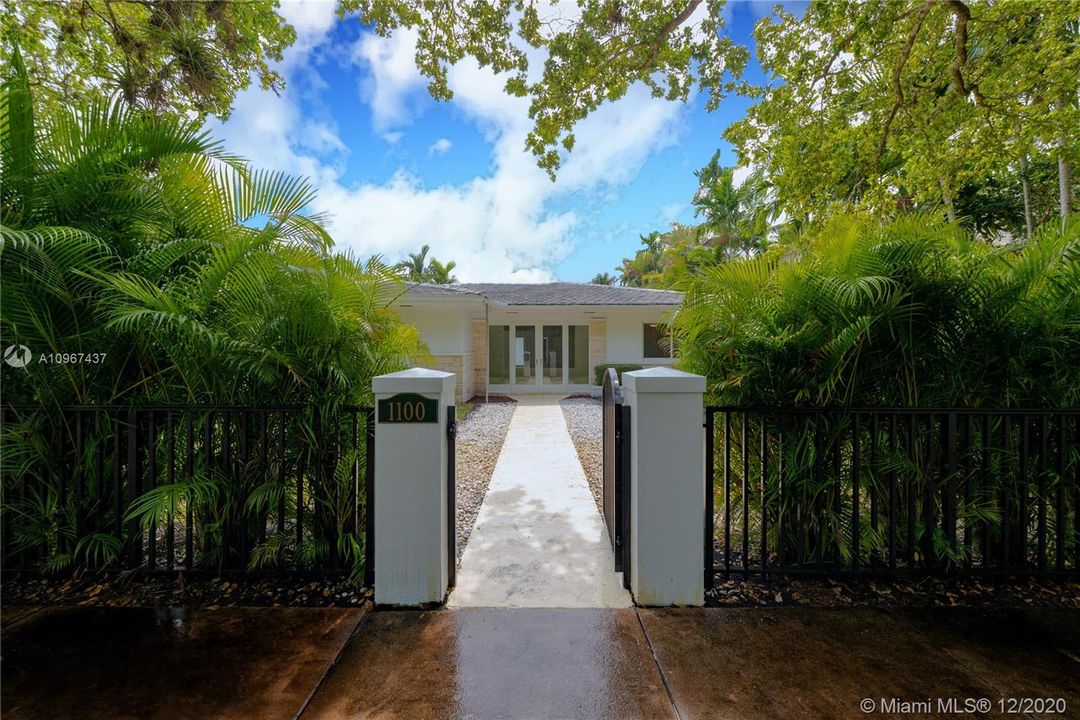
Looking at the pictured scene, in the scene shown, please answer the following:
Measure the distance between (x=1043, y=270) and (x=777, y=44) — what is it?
4.24 metres

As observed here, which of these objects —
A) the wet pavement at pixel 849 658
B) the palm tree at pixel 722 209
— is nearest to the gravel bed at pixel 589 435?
the wet pavement at pixel 849 658

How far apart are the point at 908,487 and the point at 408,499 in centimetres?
345

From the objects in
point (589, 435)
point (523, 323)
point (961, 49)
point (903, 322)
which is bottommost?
point (589, 435)

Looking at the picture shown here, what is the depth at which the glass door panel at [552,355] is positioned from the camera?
16.4 m

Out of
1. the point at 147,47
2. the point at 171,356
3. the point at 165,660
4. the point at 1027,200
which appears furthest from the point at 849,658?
the point at 1027,200

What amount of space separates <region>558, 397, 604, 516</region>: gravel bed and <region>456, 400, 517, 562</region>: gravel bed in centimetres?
136

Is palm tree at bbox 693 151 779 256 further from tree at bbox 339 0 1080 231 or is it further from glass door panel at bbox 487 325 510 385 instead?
tree at bbox 339 0 1080 231

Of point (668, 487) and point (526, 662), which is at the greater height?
point (668, 487)

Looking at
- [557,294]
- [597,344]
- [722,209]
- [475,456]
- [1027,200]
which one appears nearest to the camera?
[475,456]

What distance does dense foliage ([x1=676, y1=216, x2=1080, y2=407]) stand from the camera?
9.98 ft

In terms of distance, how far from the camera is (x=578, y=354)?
16469mm

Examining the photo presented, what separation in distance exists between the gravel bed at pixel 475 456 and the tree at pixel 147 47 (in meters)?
6.43

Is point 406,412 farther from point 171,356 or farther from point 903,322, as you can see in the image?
point 903,322

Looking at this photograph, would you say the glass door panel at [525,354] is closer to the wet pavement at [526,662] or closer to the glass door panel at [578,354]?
the glass door panel at [578,354]
